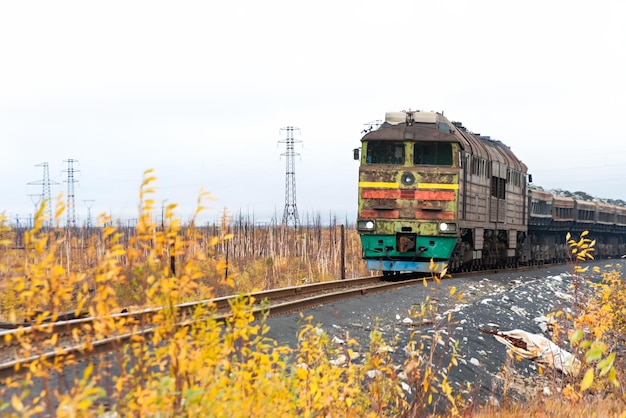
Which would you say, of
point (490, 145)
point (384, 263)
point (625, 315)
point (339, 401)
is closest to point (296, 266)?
point (490, 145)

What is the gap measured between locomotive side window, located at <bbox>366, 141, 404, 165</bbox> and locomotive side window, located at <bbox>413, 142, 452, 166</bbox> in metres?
0.35

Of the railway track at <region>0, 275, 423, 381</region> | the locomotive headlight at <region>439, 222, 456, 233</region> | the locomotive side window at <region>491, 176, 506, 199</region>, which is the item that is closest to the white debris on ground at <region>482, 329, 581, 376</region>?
the railway track at <region>0, 275, 423, 381</region>

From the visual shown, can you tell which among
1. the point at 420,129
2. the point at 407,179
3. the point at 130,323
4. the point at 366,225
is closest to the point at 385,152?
the point at 407,179

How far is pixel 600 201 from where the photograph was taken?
47188mm

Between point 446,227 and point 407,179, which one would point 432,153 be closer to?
point 407,179

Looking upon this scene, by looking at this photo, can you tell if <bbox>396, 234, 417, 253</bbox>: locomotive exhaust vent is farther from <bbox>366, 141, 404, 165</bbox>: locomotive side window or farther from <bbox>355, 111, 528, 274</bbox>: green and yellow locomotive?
<bbox>366, 141, 404, 165</bbox>: locomotive side window

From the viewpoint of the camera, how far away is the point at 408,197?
18.4 meters

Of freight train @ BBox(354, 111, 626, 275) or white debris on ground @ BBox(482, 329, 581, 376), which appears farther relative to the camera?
freight train @ BBox(354, 111, 626, 275)

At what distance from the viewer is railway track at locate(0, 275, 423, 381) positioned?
4.57 metres

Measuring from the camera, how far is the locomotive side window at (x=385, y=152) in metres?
18.7

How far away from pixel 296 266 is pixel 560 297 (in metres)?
13.3

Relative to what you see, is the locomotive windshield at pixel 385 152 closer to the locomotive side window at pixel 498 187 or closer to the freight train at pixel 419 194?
the freight train at pixel 419 194

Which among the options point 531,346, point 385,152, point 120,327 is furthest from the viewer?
point 385,152

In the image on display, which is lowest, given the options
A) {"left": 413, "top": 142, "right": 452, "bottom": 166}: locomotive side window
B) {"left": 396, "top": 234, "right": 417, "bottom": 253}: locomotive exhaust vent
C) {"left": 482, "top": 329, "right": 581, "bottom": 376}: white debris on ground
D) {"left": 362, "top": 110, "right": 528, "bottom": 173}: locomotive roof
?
{"left": 482, "top": 329, "right": 581, "bottom": 376}: white debris on ground
